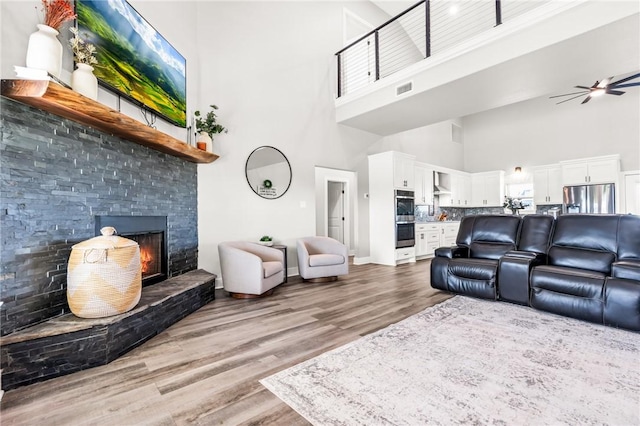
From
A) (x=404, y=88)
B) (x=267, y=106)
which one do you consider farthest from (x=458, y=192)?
(x=267, y=106)

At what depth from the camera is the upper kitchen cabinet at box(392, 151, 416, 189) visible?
5.91 metres

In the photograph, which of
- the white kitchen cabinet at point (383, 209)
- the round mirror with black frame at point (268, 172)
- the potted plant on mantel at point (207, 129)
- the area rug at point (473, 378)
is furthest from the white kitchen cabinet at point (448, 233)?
the potted plant on mantel at point (207, 129)

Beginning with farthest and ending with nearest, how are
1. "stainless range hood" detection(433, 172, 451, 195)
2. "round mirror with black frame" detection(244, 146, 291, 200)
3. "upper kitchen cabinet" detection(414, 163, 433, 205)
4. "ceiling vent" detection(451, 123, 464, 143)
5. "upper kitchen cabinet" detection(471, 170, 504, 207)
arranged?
"ceiling vent" detection(451, 123, 464, 143), "upper kitchen cabinet" detection(471, 170, 504, 207), "stainless range hood" detection(433, 172, 451, 195), "upper kitchen cabinet" detection(414, 163, 433, 205), "round mirror with black frame" detection(244, 146, 291, 200)

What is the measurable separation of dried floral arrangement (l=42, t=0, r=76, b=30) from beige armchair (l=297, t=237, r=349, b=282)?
3.44 metres

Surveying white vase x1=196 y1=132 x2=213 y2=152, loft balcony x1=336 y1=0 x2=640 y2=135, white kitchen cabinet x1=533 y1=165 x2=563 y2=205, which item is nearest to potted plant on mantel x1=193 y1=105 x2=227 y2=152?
white vase x1=196 y1=132 x2=213 y2=152

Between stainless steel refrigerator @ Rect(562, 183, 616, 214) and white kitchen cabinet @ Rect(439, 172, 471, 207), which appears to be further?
white kitchen cabinet @ Rect(439, 172, 471, 207)

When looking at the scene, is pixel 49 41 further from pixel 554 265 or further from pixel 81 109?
pixel 554 265

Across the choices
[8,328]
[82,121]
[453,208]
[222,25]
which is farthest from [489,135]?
[8,328]

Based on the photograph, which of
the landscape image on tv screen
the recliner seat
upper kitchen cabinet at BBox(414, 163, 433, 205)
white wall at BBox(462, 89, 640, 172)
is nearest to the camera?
the landscape image on tv screen

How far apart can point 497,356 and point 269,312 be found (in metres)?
2.10

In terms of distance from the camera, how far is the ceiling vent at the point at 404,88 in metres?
4.44

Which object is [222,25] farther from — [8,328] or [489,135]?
[489,135]

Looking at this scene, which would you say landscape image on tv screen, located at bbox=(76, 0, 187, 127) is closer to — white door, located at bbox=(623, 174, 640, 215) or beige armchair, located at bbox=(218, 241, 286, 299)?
beige armchair, located at bbox=(218, 241, 286, 299)

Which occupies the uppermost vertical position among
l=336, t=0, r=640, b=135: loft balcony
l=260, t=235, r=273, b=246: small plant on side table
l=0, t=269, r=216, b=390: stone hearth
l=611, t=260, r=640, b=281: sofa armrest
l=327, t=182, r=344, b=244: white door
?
l=336, t=0, r=640, b=135: loft balcony
